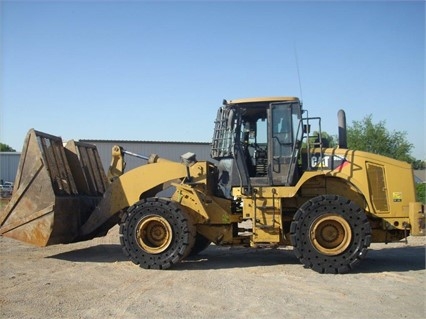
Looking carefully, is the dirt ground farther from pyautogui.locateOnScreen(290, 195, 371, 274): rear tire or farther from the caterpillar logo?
the caterpillar logo

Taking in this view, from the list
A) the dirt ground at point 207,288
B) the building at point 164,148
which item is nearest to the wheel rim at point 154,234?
the dirt ground at point 207,288

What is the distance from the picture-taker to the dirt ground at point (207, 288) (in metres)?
5.64

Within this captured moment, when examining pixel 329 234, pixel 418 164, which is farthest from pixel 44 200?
pixel 418 164

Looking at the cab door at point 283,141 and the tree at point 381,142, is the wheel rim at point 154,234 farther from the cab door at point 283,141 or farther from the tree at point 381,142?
the tree at point 381,142

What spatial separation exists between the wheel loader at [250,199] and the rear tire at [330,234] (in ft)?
0.06

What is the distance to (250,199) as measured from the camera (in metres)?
8.51

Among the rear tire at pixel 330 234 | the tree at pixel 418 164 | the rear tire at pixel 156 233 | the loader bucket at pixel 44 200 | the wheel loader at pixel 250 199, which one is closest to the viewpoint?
the rear tire at pixel 330 234

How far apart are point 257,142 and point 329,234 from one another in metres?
2.23

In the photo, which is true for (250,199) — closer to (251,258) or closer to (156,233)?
(251,258)

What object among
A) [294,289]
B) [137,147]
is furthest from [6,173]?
[294,289]

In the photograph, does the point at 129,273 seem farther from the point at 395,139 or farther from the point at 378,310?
the point at 395,139

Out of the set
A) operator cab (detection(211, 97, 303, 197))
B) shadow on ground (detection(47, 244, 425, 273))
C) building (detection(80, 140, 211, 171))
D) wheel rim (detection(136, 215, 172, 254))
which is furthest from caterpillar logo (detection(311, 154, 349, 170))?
building (detection(80, 140, 211, 171))

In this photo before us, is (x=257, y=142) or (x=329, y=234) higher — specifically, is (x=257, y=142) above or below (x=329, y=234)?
above

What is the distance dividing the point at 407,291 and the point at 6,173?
38.8m
